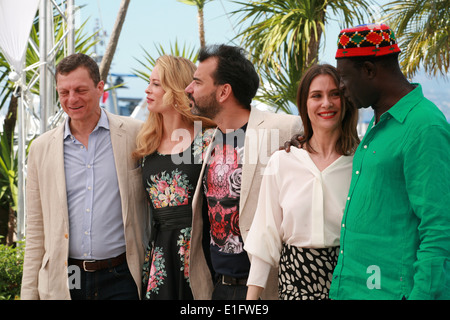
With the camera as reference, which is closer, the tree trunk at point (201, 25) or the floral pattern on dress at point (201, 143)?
the floral pattern on dress at point (201, 143)

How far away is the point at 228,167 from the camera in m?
2.94

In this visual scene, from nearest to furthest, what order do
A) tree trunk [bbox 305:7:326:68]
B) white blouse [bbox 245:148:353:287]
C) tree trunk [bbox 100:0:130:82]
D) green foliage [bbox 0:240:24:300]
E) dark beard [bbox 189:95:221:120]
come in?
white blouse [bbox 245:148:353:287] < dark beard [bbox 189:95:221:120] < green foliage [bbox 0:240:24:300] < tree trunk [bbox 100:0:130:82] < tree trunk [bbox 305:7:326:68]

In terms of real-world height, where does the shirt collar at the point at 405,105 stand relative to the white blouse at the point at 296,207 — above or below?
above

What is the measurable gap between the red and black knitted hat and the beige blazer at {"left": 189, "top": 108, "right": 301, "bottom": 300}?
3.02 feet

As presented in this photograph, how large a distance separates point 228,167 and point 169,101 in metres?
0.58

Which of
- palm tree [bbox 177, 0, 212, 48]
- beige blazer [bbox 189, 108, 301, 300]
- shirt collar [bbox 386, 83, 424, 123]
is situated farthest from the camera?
palm tree [bbox 177, 0, 212, 48]

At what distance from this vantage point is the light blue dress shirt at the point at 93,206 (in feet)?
10.1

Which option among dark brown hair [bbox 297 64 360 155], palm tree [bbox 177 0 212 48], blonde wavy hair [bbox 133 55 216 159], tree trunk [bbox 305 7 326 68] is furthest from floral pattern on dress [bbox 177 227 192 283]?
palm tree [bbox 177 0 212 48]

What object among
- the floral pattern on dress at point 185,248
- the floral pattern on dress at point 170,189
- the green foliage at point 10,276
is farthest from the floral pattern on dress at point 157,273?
Result: the green foliage at point 10,276

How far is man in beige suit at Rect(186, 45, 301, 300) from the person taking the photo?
2.82 meters

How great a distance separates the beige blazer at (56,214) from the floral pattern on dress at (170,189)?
13cm

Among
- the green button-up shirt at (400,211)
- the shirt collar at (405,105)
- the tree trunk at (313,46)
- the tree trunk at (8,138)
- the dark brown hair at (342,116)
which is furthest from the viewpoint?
the tree trunk at (313,46)

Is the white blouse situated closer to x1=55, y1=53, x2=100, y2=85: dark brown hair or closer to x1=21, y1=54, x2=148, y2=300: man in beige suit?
x1=21, y1=54, x2=148, y2=300: man in beige suit

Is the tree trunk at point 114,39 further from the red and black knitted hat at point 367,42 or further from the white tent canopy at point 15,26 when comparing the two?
the red and black knitted hat at point 367,42
